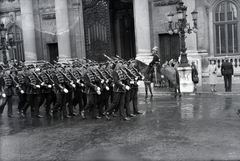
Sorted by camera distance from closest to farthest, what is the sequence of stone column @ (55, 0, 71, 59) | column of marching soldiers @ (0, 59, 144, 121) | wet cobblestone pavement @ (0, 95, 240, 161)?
wet cobblestone pavement @ (0, 95, 240, 161) → column of marching soldiers @ (0, 59, 144, 121) → stone column @ (55, 0, 71, 59)

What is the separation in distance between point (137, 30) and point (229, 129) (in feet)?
41.8

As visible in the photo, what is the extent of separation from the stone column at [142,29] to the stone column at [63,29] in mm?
5536

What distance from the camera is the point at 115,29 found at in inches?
1102

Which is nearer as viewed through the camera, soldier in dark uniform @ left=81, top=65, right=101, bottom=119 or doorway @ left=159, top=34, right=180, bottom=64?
soldier in dark uniform @ left=81, top=65, right=101, bottom=119

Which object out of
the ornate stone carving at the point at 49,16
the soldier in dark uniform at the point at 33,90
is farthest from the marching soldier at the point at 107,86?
the ornate stone carving at the point at 49,16

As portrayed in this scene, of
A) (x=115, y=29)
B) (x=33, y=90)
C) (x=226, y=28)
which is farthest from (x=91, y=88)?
(x=115, y=29)

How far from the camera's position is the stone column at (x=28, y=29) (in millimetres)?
24906

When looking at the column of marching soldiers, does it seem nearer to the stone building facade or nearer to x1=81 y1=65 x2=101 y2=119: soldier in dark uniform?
x1=81 y1=65 x2=101 y2=119: soldier in dark uniform

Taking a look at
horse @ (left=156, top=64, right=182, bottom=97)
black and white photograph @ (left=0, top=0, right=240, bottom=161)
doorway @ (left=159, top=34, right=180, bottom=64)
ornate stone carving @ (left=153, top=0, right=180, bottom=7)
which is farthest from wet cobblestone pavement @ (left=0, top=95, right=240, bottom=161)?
ornate stone carving @ (left=153, top=0, right=180, bottom=7)

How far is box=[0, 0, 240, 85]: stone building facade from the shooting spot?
21125 mm

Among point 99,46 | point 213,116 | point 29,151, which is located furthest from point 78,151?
point 99,46

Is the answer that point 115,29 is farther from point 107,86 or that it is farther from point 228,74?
point 107,86

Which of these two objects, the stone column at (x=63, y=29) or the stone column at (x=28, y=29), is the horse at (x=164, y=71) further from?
the stone column at (x=28, y=29)

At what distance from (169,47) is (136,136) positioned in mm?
14038
